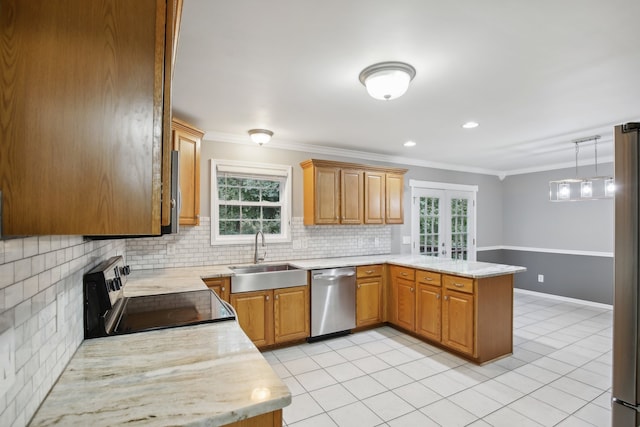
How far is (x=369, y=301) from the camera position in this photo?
397cm

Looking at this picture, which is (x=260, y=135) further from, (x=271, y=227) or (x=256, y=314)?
(x=256, y=314)

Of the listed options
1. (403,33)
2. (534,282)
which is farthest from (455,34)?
(534,282)

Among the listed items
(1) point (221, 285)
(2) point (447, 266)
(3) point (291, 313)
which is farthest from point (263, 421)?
(2) point (447, 266)

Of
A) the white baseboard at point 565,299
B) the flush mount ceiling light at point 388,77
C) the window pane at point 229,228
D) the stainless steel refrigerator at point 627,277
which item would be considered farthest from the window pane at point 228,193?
the white baseboard at point 565,299

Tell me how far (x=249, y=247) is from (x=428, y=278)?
84.7 inches

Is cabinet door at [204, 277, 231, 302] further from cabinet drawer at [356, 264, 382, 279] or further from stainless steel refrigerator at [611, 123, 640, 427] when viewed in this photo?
stainless steel refrigerator at [611, 123, 640, 427]

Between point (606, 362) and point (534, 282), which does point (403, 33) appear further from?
point (534, 282)

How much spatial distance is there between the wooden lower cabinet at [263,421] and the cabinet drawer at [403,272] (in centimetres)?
302

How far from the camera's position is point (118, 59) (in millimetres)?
746

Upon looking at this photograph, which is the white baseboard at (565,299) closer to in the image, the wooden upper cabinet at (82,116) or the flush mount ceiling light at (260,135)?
the flush mount ceiling light at (260,135)

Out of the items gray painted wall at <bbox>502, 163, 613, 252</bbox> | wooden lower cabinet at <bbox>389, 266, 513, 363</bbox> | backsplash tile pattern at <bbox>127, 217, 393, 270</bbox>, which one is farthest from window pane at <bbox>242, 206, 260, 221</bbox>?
gray painted wall at <bbox>502, 163, 613, 252</bbox>

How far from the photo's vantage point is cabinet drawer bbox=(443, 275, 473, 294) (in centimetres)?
308

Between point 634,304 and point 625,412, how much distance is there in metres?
0.55

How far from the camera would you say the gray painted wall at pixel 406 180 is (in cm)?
370
